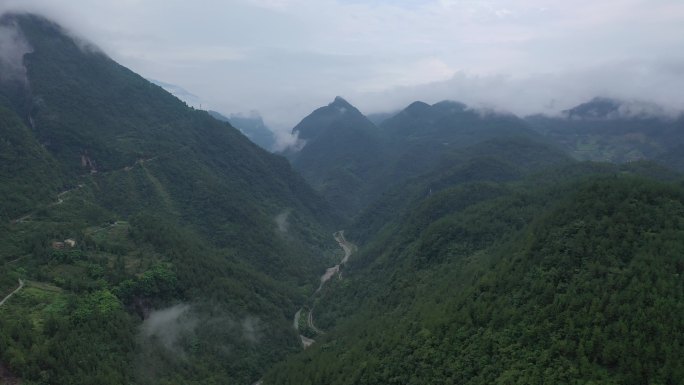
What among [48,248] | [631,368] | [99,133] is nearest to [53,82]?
[99,133]

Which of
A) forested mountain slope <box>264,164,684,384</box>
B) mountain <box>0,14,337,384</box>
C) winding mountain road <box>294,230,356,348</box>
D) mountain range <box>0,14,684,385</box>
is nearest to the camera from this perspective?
forested mountain slope <box>264,164,684,384</box>

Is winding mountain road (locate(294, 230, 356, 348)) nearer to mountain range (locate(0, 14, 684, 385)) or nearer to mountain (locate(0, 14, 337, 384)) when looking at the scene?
mountain range (locate(0, 14, 684, 385))

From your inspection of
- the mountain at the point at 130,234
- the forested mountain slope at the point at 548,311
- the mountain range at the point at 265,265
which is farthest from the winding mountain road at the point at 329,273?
the forested mountain slope at the point at 548,311

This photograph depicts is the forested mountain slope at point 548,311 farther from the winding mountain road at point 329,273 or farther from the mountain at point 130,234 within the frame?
the mountain at point 130,234

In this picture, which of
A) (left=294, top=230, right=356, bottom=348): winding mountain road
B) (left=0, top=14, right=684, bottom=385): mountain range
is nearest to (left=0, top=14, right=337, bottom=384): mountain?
(left=0, top=14, right=684, bottom=385): mountain range

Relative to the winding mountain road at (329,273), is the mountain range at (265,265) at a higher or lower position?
higher

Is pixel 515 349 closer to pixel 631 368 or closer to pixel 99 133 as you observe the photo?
pixel 631 368

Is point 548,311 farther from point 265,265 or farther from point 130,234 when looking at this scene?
point 265,265

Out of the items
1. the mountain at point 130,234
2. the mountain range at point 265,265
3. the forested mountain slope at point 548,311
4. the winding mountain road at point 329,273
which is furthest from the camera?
the winding mountain road at point 329,273
